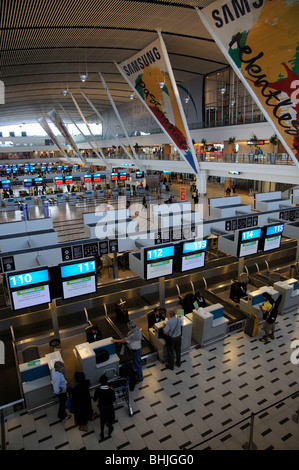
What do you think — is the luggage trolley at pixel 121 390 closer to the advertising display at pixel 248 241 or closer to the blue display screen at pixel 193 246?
the blue display screen at pixel 193 246

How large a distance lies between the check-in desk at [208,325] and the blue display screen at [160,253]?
5.18 feet

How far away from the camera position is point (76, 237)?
53.2 ft

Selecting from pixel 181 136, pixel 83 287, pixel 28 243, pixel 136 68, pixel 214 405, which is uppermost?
pixel 136 68

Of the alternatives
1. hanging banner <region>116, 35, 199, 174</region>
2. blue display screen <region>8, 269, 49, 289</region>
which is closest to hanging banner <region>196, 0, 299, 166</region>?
hanging banner <region>116, 35, 199, 174</region>

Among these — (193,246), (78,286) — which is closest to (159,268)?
(193,246)

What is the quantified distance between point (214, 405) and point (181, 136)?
20252mm

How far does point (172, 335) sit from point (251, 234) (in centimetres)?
402

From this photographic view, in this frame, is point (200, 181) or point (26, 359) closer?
point (26, 359)

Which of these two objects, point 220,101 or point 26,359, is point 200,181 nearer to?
point 220,101

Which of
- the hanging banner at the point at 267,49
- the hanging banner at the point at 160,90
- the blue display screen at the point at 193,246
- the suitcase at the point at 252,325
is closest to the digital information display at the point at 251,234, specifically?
the blue display screen at the point at 193,246


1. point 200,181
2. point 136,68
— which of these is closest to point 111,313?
point 200,181

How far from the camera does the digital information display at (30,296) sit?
625 centimetres

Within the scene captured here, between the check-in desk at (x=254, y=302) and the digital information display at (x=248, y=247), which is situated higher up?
the digital information display at (x=248, y=247)

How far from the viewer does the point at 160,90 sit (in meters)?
22.4
